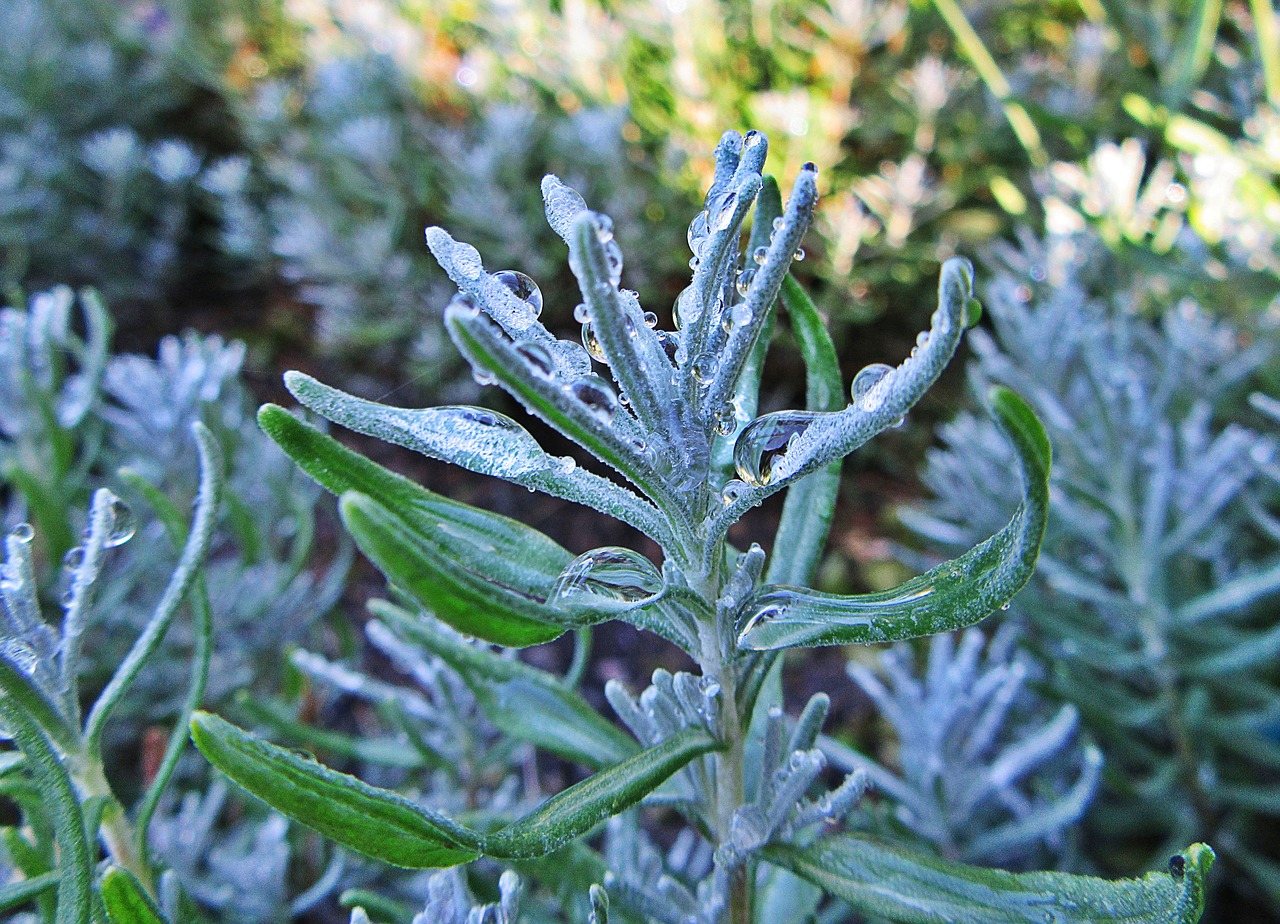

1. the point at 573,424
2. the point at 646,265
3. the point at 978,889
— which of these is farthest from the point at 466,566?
the point at 646,265

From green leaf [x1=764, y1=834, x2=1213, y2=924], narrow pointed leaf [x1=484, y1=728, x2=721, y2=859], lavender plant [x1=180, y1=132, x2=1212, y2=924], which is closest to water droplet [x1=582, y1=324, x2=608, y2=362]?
lavender plant [x1=180, y1=132, x2=1212, y2=924]

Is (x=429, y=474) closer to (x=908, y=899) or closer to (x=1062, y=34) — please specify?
(x=908, y=899)

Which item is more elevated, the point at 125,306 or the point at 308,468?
the point at 308,468

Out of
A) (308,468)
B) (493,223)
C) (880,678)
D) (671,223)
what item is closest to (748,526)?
(880,678)

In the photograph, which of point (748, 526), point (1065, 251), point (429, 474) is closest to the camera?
point (1065, 251)

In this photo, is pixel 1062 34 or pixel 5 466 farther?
pixel 1062 34

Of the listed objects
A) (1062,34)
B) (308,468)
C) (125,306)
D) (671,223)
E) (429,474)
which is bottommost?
(125,306)
